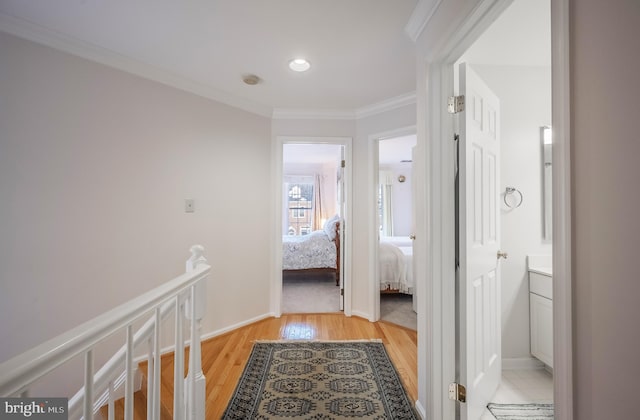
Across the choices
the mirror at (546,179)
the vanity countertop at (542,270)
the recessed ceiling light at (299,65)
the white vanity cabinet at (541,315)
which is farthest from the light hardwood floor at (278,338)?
the recessed ceiling light at (299,65)

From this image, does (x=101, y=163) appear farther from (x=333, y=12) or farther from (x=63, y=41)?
(x=333, y=12)

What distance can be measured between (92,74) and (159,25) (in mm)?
693

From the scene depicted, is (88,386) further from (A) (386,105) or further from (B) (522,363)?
(A) (386,105)

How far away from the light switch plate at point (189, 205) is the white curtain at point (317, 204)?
489 centimetres

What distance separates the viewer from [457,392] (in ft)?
4.48

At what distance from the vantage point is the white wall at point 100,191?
64.7 inches

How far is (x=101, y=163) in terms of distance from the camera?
6.40 feet

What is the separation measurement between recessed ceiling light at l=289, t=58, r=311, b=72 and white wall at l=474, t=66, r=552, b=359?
4.99 feet

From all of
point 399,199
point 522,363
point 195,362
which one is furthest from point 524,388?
point 399,199

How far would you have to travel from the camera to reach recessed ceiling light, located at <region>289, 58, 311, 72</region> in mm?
2056

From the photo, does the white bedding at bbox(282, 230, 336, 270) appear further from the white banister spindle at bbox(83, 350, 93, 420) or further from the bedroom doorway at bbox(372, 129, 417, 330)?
the white banister spindle at bbox(83, 350, 93, 420)

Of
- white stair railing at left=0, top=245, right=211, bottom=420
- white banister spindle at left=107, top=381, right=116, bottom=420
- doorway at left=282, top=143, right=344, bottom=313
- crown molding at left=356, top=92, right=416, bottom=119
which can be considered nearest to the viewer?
white stair railing at left=0, top=245, right=211, bottom=420

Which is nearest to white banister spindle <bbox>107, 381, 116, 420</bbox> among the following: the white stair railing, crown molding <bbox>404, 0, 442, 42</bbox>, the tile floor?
the white stair railing

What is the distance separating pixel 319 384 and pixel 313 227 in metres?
5.44
